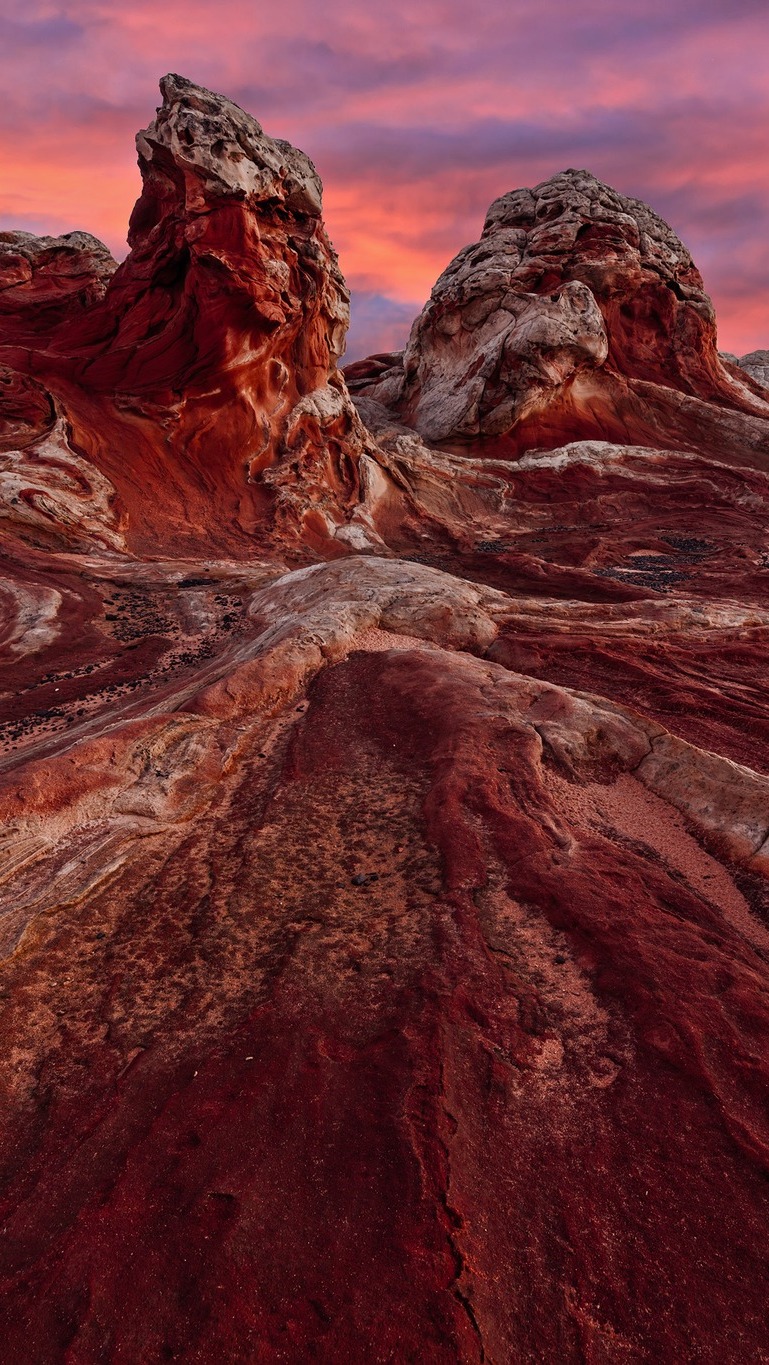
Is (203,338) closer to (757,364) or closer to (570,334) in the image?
(570,334)

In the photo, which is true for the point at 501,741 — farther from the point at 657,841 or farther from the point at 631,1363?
the point at 631,1363

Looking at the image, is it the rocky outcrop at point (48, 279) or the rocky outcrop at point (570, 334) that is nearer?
the rocky outcrop at point (48, 279)

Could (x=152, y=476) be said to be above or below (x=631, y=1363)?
above

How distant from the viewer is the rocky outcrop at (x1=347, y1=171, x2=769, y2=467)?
129ft

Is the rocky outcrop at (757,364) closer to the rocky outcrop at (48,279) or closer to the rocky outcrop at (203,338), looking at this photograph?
the rocky outcrop at (203,338)

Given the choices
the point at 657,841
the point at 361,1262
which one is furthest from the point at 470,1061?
the point at 657,841

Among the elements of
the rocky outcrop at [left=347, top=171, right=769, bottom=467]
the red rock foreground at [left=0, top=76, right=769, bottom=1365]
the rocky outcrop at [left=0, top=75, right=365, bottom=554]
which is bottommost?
the red rock foreground at [left=0, top=76, right=769, bottom=1365]

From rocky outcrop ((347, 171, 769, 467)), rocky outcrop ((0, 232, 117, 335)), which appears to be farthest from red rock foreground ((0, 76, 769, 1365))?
rocky outcrop ((347, 171, 769, 467))

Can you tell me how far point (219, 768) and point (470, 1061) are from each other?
5484mm

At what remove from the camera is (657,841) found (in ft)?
25.7

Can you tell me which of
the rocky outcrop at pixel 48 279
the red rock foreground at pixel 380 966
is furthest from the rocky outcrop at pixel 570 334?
the red rock foreground at pixel 380 966

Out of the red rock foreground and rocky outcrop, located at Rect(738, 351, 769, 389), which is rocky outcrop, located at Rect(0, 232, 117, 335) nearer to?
the red rock foreground

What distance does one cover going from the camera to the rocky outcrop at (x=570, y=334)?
39438 mm

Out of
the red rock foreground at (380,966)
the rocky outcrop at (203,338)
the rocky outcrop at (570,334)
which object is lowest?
the red rock foreground at (380,966)
